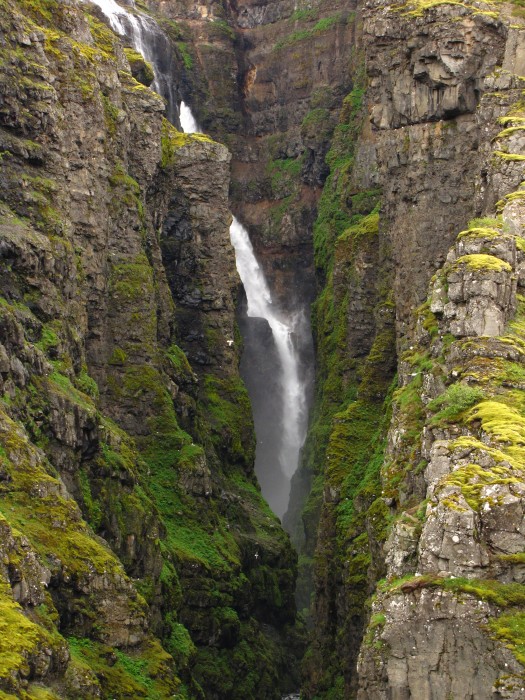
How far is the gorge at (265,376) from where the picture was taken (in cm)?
4269

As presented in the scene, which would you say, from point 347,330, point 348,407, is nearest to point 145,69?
point 347,330

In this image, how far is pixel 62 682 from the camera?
154 feet

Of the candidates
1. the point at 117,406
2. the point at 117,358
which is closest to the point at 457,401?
the point at 117,358

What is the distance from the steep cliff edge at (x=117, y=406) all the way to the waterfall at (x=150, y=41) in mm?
18518

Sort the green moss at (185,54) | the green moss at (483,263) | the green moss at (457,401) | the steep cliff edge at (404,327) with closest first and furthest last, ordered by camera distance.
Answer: the steep cliff edge at (404,327) → the green moss at (457,401) → the green moss at (483,263) → the green moss at (185,54)

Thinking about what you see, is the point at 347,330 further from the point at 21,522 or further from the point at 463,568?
the point at 463,568

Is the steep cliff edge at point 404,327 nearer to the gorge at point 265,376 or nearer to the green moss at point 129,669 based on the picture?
the gorge at point 265,376

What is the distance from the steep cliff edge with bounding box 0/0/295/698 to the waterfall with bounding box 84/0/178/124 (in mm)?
18518

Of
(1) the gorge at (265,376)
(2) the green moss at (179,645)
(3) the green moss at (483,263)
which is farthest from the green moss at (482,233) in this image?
(2) the green moss at (179,645)

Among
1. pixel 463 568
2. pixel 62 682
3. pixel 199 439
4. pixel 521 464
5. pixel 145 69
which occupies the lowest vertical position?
pixel 62 682

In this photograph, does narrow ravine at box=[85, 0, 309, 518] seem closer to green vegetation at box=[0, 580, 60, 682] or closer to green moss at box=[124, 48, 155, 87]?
green moss at box=[124, 48, 155, 87]

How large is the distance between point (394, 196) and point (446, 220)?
5531mm

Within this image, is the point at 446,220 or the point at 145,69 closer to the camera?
the point at 446,220

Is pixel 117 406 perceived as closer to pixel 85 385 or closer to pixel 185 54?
pixel 85 385
